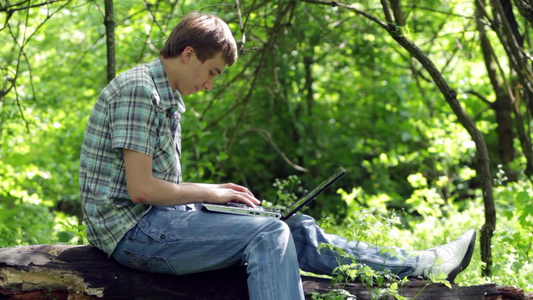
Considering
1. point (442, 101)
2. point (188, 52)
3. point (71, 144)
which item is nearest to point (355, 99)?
point (442, 101)

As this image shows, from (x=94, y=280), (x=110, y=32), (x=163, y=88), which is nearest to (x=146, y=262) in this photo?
(x=94, y=280)

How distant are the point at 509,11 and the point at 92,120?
2.86m

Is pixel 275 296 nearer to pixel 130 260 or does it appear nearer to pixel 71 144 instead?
pixel 130 260

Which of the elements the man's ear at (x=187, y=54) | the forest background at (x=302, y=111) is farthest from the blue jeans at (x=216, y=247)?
the forest background at (x=302, y=111)

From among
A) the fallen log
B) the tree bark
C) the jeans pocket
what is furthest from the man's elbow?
the tree bark

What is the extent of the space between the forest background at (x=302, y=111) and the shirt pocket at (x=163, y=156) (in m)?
2.20

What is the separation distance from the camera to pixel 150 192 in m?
2.39

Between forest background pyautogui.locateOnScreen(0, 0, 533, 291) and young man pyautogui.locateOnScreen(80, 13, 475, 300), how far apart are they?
6.91 ft

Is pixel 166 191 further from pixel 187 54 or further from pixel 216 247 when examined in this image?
pixel 187 54

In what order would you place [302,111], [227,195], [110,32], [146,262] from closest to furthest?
[146,262], [227,195], [110,32], [302,111]

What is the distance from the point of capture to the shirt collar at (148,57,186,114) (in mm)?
2529

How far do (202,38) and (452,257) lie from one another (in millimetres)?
1582

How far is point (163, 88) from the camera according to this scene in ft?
8.34

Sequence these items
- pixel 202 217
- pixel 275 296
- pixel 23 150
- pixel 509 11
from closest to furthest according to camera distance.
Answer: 1. pixel 275 296
2. pixel 202 217
3. pixel 509 11
4. pixel 23 150
